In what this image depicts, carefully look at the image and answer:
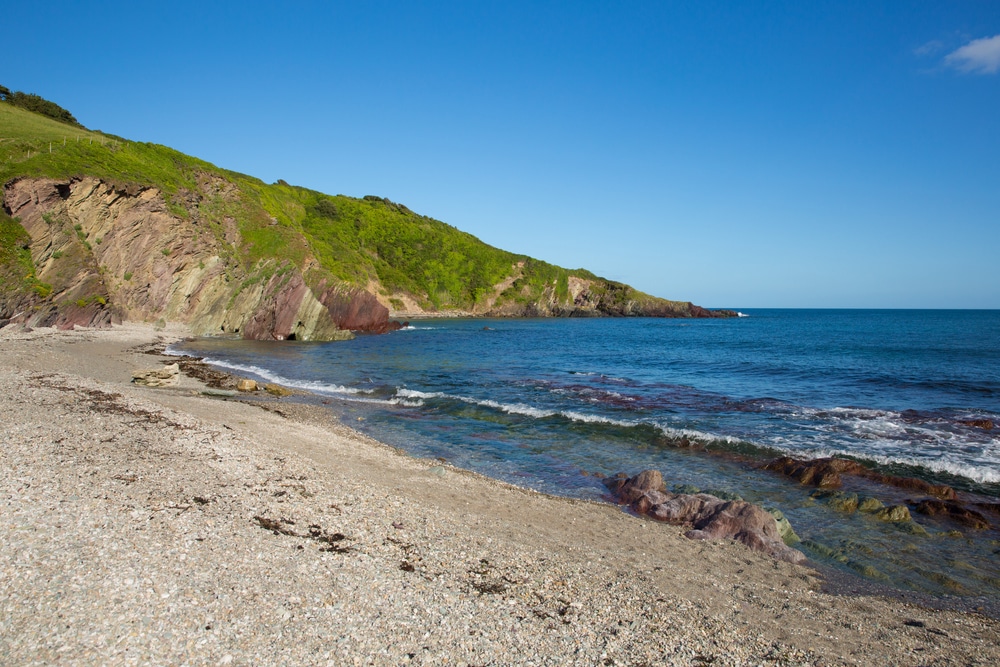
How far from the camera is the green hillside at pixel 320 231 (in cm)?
3825

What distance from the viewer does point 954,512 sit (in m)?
10.9

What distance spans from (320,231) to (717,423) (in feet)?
280

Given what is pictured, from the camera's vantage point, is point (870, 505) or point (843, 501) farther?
point (843, 501)

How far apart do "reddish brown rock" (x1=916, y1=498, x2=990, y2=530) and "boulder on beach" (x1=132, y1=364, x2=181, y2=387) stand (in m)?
22.6

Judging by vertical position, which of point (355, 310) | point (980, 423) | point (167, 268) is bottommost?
point (980, 423)

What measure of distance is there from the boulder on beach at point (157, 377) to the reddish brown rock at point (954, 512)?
74.2 feet

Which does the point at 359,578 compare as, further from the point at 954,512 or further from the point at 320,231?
the point at 320,231

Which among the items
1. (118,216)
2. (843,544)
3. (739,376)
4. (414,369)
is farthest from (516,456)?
(118,216)

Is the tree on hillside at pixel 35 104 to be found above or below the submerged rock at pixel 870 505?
above

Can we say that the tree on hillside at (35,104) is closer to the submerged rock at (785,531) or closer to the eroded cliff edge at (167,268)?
the eroded cliff edge at (167,268)

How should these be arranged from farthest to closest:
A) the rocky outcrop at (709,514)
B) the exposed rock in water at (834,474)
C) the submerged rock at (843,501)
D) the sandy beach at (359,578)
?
the exposed rock in water at (834,474)
the submerged rock at (843,501)
the rocky outcrop at (709,514)
the sandy beach at (359,578)

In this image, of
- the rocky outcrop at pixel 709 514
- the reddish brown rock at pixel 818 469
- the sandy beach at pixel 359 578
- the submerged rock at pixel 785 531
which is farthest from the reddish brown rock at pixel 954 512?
the sandy beach at pixel 359 578

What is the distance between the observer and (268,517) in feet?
26.0

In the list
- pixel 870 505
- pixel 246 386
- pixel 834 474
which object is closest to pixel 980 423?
pixel 834 474
